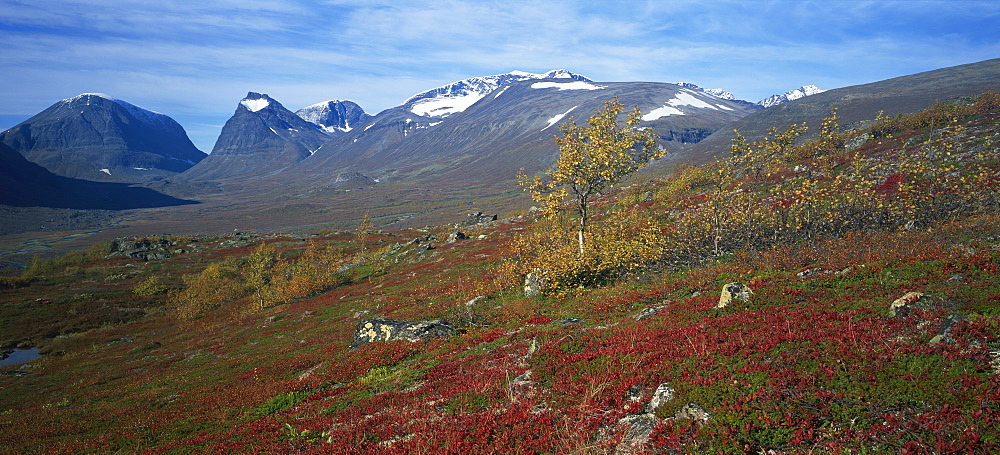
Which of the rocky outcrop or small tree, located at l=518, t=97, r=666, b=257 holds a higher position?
small tree, located at l=518, t=97, r=666, b=257

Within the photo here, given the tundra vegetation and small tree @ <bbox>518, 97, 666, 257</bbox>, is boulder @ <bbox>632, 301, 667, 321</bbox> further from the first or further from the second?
small tree @ <bbox>518, 97, 666, 257</bbox>

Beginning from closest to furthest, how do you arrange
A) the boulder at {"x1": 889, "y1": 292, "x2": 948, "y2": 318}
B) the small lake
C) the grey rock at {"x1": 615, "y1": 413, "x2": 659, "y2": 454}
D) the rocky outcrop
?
1. the grey rock at {"x1": 615, "y1": 413, "x2": 659, "y2": 454}
2. the boulder at {"x1": 889, "y1": 292, "x2": 948, "y2": 318}
3. the small lake
4. the rocky outcrop

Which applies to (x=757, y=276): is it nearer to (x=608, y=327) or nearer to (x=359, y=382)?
(x=608, y=327)

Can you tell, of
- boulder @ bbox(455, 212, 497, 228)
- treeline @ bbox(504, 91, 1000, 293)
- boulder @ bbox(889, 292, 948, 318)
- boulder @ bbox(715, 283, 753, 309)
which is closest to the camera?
boulder @ bbox(889, 292, 948, 318)

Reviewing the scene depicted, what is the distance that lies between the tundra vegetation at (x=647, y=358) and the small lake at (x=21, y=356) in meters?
5.17

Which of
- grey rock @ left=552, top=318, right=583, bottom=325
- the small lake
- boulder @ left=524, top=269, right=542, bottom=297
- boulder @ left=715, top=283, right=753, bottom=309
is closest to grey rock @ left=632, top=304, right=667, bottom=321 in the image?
boulder @ left=715, top=283, right=753, bottom=309

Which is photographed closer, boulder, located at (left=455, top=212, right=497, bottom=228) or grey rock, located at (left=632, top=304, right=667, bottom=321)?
grey rock, located at (left=632, top=304, right=667, bottom=321)

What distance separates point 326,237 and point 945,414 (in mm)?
124827

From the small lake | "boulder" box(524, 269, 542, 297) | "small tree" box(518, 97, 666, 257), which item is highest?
"small tree" box(518, 97, 666, 257)

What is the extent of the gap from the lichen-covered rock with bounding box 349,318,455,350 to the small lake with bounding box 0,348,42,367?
4841 centimetres

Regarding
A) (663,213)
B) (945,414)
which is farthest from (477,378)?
(663,213)

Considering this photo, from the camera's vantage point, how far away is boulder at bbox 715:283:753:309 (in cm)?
1633

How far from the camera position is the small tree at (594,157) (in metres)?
26.4

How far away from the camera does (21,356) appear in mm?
48438
